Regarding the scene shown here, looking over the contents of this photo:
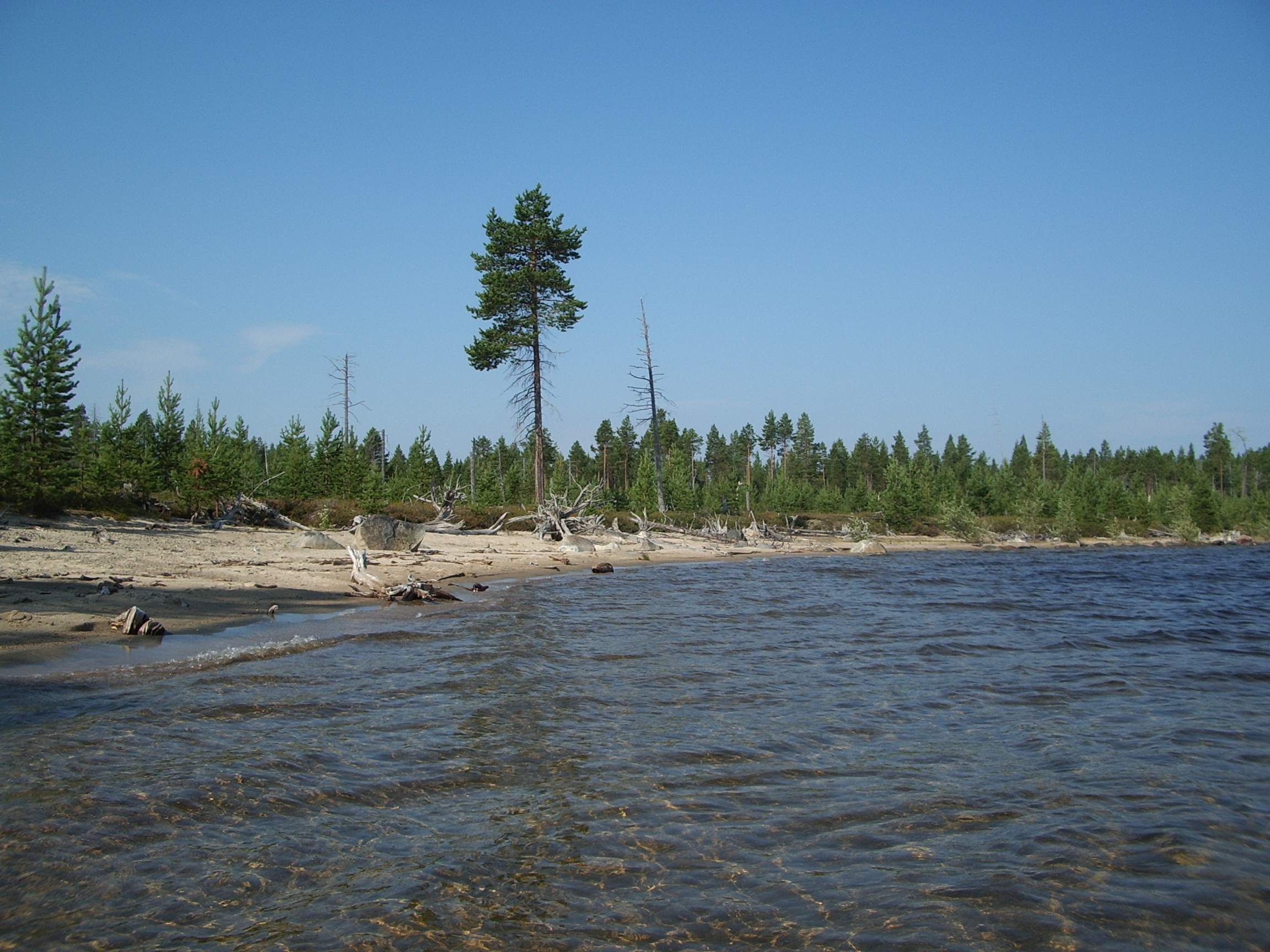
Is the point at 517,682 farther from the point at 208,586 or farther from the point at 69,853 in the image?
the point at 208,586

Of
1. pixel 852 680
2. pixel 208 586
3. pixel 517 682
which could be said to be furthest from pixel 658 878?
pixel 208 586

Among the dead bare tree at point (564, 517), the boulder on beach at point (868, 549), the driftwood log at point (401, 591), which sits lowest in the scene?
the boulder on beach at point (868, 549)

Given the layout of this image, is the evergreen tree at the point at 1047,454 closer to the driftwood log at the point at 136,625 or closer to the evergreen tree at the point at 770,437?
the evergreen tree at the point at 770,437

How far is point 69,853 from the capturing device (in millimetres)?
3990

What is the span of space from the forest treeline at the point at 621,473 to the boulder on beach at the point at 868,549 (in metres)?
13.2

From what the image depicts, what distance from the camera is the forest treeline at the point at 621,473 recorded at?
2244 centimetres

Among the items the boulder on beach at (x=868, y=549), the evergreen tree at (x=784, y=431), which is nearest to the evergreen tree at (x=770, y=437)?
the evergreen tree at (x=784, y=431)

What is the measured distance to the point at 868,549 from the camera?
40219mm

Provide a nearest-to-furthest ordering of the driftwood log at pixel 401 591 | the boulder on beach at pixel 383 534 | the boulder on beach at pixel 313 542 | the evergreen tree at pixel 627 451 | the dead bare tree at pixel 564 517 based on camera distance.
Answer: the driftwood log at pixel 401 591
the boulder on beach at pixel 313 542
the boulder on beach at pixel 383 534
the dead bare tree at pixel 564 517
the evergreen tree at pixel 627 451

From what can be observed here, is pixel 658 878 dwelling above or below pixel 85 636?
below

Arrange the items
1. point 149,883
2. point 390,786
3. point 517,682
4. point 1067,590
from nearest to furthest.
→ point 149,883, point 390,786, point 517,682, point 1067,590

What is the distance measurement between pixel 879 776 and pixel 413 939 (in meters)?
3.51

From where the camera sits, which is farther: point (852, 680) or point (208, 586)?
point (208, 586)

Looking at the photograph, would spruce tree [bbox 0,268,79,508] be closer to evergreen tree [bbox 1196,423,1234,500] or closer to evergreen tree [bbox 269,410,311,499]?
evergreen tree [bbox 269,410,311,499]
